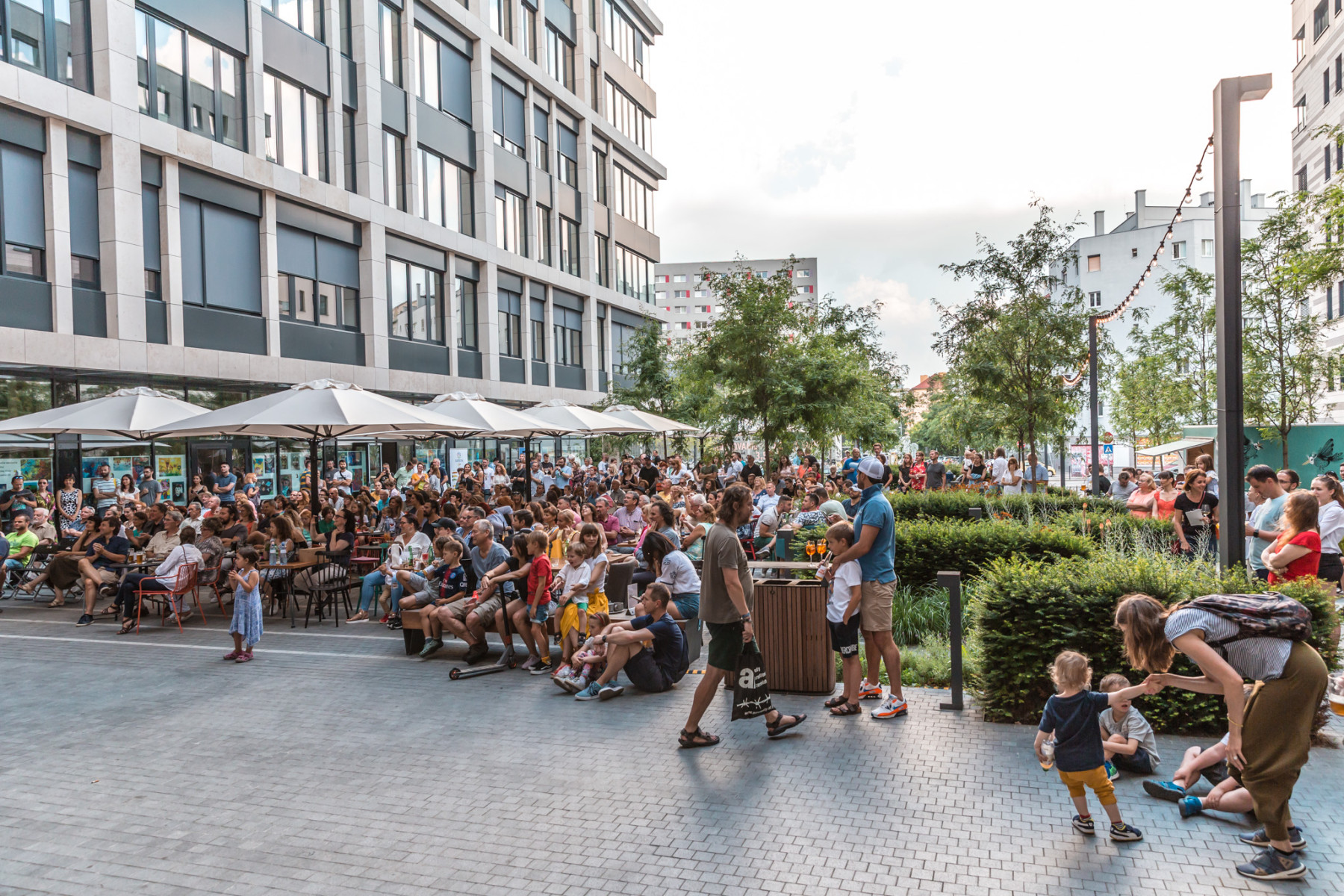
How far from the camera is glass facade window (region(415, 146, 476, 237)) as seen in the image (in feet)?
96.5

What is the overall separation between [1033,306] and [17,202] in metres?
21.1

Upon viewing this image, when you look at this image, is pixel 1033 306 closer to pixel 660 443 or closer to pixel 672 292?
pixel 660 443

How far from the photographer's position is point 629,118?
156 ft

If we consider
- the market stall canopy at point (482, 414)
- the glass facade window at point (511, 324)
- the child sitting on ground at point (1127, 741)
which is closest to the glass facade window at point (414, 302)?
the glass facade window at point (511, 324)

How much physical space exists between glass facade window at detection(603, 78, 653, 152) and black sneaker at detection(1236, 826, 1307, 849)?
44.7m

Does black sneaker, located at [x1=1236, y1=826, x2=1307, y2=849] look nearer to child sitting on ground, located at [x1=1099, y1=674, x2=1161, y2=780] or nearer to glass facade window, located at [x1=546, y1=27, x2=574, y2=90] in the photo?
child sitting on ground, located at [x1=1099, y1=674, x2=1161, y2=780]

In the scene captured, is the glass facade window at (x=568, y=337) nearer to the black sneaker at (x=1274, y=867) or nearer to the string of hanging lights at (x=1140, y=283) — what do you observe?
the string of hanging lights at (x=1140, y=283)

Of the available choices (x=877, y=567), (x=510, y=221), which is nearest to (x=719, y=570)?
(x=877, y=567)

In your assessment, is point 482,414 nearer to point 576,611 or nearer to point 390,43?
point 576,611

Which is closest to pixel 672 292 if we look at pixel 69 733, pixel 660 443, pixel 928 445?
pixel 928 445

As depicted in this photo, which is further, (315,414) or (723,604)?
(315,414)

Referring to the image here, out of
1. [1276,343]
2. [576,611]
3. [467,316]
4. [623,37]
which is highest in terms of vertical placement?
[623,37]

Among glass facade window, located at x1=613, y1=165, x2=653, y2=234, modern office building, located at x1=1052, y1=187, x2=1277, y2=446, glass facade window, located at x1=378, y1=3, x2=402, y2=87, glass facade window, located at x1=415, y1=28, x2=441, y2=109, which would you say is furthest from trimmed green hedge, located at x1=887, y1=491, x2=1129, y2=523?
modern office building, located at x1=1052, y1=187, x2=1277, y2=446

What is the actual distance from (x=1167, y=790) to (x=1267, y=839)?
81 centimetres
